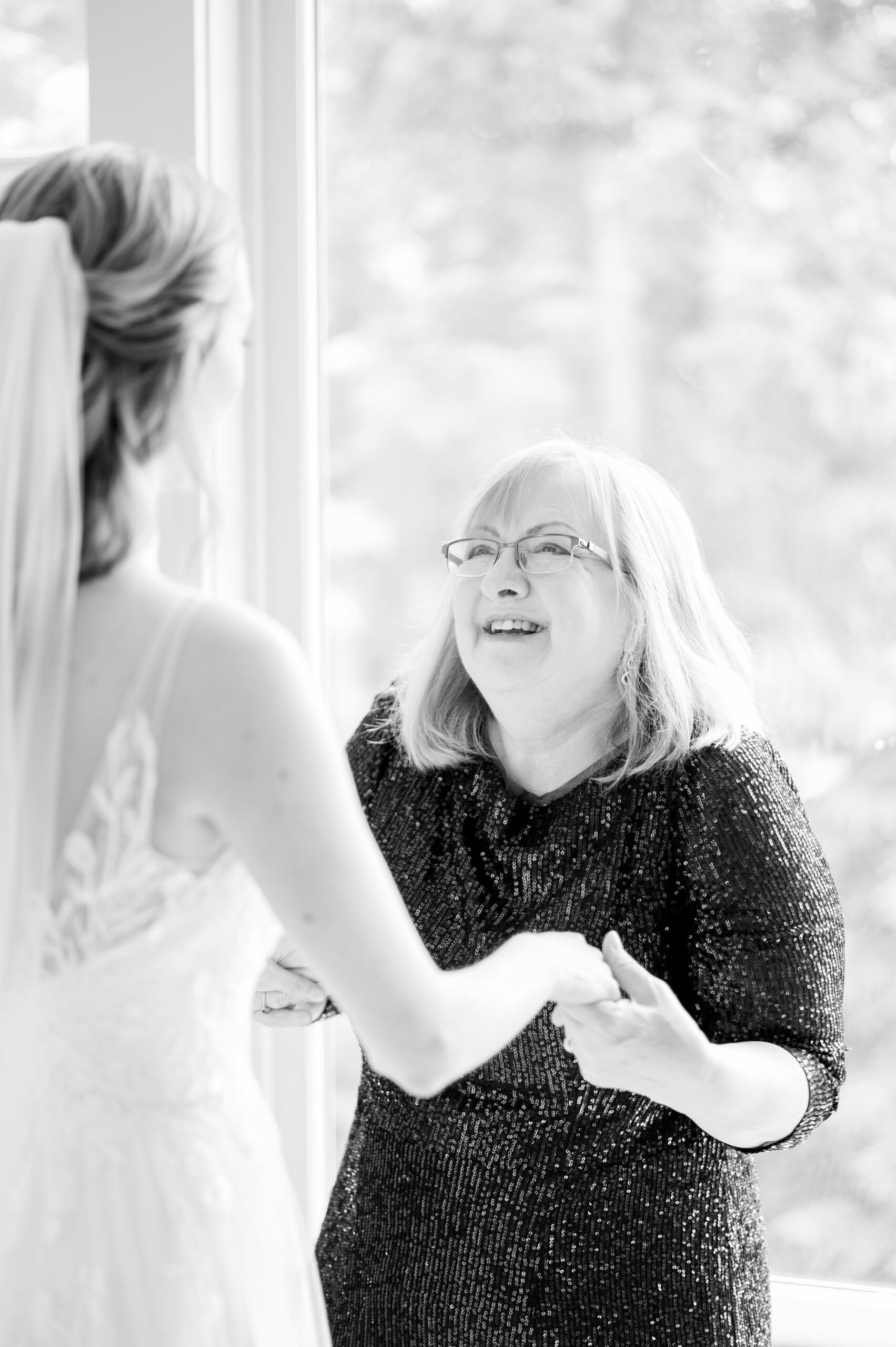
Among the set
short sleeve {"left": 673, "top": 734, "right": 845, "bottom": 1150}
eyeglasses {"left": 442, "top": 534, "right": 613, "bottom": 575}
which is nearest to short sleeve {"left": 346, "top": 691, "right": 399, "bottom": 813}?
eyeglasses {"left": 442, "top": 534, "right": 613, "bottom": 575}

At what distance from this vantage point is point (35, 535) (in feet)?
3.34

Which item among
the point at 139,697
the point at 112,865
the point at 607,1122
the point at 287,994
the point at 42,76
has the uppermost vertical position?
the point at 42,76

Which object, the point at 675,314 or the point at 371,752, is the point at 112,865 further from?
the point at 675,314

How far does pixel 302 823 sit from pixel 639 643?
84 cm

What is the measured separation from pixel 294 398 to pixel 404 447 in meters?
0.22

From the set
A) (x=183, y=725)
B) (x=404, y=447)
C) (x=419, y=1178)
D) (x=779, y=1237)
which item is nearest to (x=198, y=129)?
(x=404, y=447)

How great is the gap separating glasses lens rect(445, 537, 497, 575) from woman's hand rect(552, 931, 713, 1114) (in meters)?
0.60

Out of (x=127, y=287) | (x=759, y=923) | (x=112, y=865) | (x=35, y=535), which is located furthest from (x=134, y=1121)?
(x=759, y=923)

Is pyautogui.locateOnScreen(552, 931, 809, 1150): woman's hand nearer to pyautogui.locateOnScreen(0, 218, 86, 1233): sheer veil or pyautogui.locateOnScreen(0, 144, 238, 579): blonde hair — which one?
pyautogui.locateOnScreen(0, 218, 86, 1233): sheer veil

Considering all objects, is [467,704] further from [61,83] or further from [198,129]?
[61,83]

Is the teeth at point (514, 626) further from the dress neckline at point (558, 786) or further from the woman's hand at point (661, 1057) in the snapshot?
the woman's hand at point (661, 1057)

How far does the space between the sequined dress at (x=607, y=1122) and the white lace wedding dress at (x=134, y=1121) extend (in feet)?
1.75

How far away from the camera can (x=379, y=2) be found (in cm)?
230

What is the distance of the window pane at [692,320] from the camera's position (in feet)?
6.95
